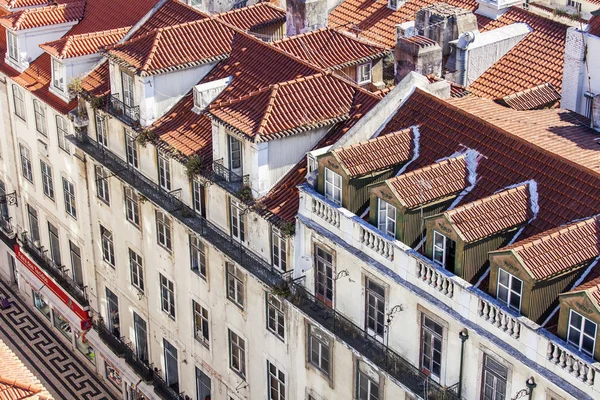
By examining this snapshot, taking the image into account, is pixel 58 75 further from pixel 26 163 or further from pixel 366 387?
pixel 366 387

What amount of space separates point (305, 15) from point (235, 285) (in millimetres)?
13985

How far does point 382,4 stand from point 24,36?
18.8m

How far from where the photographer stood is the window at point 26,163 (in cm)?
6388

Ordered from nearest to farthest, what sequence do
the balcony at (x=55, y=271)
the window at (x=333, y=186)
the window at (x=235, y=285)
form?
1. the window at (x=333, y=186)
2. the window at (x=235, y=285)
3. the balcony at (x=55, y=271)

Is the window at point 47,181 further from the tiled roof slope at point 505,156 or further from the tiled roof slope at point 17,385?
the tiled roof slope at point 17,385

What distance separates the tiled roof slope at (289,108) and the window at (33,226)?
23423 millimetres

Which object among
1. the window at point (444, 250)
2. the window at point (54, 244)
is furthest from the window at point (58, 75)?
the window at point (444, 250)

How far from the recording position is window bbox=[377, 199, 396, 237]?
1503 inches

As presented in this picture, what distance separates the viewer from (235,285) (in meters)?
47.4

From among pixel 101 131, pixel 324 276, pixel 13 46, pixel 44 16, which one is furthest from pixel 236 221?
pixel 13 46

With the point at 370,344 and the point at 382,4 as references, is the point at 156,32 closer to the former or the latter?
the point at 382,4

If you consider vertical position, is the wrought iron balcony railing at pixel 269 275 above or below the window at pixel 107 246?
above

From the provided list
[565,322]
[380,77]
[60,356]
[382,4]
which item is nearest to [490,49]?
[380,77]

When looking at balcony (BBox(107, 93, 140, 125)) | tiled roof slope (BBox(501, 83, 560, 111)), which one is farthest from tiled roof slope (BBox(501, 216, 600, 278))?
balcony (BBox(107, 93, 140, 125))
